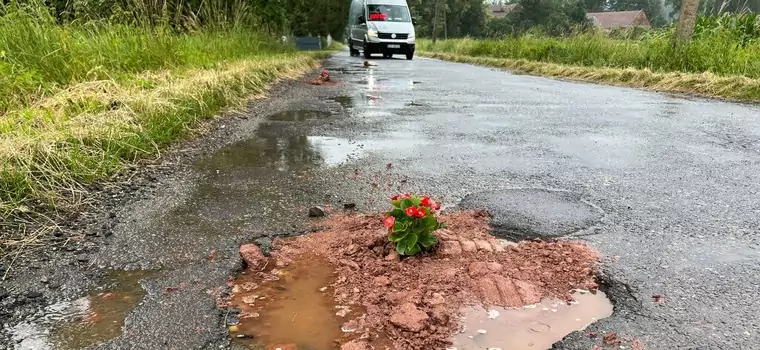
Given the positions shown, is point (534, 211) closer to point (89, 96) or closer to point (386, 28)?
point (89, 96)

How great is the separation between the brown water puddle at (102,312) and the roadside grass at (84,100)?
0.56 metres

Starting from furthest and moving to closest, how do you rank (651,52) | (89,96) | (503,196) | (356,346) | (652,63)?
(651,52) < (652,63) < (89,96) < (503,196) < (356,346)

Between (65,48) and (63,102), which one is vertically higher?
(65,48)

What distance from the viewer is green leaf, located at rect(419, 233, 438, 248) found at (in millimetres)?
2207

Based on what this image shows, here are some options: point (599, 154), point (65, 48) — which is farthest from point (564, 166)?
point (65, 48)

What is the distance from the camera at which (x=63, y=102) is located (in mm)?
4137

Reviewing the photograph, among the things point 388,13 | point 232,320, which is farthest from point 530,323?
point 388,13

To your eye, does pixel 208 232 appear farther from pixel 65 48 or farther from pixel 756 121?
pixel 756 121

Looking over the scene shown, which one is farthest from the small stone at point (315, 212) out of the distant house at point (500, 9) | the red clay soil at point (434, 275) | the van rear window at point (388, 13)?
the distant house at point (500, 9)

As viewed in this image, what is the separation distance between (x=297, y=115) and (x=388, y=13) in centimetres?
1522

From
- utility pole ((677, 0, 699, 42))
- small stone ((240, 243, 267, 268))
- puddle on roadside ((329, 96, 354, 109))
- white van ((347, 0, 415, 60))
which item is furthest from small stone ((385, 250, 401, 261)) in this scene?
white van ((347, 0, 415, 60))

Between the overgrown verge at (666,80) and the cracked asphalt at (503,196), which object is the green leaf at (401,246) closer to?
the cracked asphalt at (503,196)

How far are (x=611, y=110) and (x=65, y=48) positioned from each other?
6.48m

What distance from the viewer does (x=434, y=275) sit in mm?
2039
